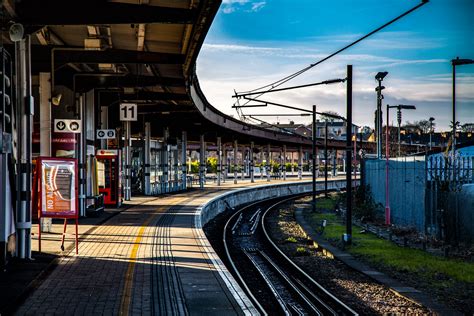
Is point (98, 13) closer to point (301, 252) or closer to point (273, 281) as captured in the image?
point (273, 281)

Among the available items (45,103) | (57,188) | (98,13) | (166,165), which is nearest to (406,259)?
(57,188)

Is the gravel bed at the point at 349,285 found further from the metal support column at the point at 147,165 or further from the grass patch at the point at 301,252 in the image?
the metal support column at the point at 147,165

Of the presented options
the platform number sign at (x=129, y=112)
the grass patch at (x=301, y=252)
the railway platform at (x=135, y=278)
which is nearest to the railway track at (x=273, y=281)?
the grass patch at (x=301, y=252)

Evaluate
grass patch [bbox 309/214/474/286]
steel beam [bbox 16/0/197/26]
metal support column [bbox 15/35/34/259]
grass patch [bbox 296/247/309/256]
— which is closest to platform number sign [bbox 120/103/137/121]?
grass patch [bbox 309/214/474/286]

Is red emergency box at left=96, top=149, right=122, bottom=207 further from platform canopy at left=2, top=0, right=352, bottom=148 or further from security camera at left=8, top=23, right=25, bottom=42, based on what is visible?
security camera at left=8, top=23, right=25, bottom=42

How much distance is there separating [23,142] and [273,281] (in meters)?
6.24

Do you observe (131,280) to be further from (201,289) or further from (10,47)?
(10,47)

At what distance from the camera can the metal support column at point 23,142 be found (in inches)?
507

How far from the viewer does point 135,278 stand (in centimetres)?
1155

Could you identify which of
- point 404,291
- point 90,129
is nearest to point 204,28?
point 404,291

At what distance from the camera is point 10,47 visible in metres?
16.8

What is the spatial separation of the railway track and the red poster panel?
4.08 meters

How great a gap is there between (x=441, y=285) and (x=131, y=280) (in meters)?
6.00

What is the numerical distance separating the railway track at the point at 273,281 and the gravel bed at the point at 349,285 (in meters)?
0.31
